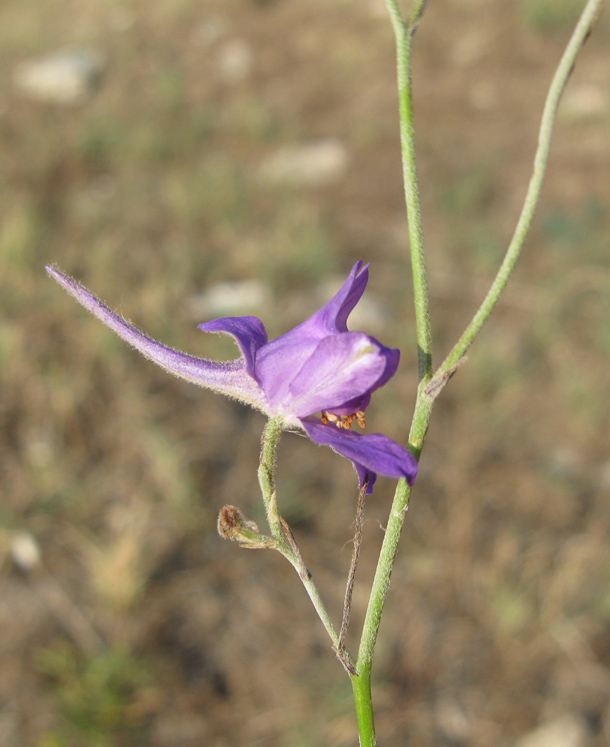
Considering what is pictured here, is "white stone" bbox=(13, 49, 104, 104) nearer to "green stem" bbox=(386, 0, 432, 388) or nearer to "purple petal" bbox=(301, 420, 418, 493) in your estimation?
"green stem" bbox=(386, 0, 432, 388)

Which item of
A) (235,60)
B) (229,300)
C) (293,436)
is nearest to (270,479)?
(293,436)

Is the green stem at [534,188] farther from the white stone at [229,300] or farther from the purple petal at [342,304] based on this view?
the white stone at [229,300]

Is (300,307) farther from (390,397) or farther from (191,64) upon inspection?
(191,64)

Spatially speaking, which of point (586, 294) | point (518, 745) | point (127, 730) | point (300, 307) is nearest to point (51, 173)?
point (300, 307)

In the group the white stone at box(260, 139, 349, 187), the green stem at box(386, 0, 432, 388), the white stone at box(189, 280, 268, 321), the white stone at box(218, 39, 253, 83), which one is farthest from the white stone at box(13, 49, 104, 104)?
the green stem at box(386, 0, 432, 388)

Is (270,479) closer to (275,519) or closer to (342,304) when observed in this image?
(275,519)
